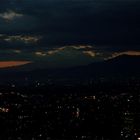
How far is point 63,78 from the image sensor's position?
463 ft

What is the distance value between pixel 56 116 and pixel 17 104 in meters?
11.8

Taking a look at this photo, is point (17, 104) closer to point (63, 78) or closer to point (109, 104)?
point (109, 104)

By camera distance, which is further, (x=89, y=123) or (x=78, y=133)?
(x=89, y=123)

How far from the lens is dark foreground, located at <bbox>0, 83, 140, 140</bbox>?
60.9m

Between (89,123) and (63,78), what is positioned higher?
(89,123)

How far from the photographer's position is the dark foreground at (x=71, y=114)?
60.9 m

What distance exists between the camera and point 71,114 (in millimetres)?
74125

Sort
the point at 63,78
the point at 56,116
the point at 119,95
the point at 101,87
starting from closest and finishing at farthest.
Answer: the point at 56,116, the point at 119,95, the point at 101,87, the point at 63,78

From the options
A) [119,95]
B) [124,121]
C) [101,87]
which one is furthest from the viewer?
[101,87]

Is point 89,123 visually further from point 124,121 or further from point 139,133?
point 139,133

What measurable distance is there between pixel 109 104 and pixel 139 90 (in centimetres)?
1348

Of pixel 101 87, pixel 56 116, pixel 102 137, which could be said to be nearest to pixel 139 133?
pixel 102 137

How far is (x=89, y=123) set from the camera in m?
66.9

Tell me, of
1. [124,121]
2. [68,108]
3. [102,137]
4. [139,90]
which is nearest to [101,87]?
[139,90]
